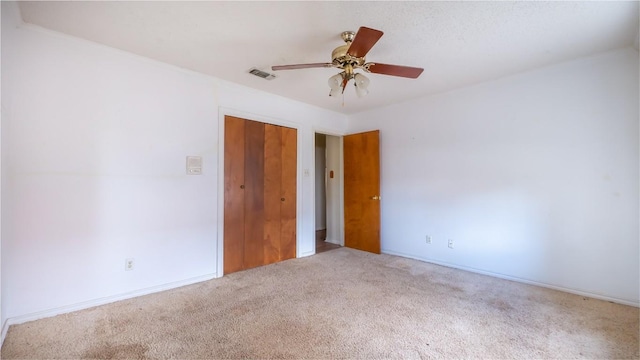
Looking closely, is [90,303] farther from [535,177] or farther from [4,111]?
[535,177]

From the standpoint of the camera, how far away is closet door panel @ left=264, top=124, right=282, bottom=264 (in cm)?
381

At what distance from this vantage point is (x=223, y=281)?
10.3 feet

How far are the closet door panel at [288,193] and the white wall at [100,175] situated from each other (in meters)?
1.00

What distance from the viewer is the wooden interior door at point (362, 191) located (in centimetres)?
437

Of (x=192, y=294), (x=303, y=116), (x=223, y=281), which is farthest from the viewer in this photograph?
(x=303, y=116)

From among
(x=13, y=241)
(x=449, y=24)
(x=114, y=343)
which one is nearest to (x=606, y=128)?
(x=449, y=24)

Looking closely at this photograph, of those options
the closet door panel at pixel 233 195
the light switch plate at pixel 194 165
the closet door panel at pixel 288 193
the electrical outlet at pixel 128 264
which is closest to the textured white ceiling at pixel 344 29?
the closet door panel at pixel 233 195

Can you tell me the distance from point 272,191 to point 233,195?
598mm

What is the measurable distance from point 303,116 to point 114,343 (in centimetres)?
341

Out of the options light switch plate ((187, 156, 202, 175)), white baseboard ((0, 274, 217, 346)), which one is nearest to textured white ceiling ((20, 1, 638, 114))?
light switch plate ((187, 156, 202, 175))

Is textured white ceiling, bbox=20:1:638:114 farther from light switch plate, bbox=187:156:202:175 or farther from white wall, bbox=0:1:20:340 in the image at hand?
light switch plate, bbox=187:156:202:175

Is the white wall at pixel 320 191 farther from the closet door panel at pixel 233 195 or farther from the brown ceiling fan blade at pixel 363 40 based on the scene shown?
the brown ceiling fan blade at pixel 363 40

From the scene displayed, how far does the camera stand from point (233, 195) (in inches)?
136

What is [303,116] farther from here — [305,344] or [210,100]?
[305,344]
